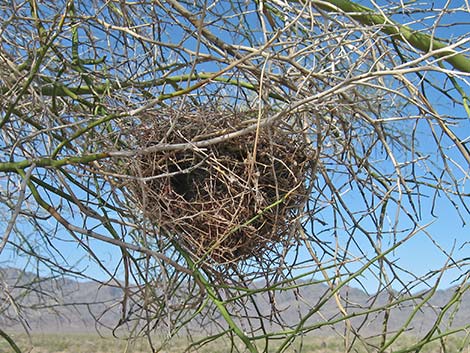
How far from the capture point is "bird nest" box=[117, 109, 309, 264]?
135cm

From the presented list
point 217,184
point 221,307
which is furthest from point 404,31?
point 221,307

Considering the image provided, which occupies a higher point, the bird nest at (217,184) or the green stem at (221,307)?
the bird nest at (217,184)

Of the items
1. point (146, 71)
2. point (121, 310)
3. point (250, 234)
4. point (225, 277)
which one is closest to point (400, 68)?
point (250, 234)

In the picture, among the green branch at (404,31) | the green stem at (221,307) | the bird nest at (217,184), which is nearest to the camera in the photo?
the green stem at (221,307)

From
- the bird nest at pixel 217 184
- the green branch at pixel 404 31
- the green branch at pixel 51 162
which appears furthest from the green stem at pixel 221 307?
the green branch at pixel 404 31

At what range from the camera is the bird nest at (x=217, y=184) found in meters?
1.35

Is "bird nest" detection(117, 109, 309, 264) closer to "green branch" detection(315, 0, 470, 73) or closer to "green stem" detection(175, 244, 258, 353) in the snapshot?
"green stem" detection(175, 244, 258, 353)

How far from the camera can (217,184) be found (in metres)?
1.42

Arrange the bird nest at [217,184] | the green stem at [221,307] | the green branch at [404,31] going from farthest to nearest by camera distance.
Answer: the green branch at [404,31] < the bird nest at [217,184] < the green stem at [221,307]

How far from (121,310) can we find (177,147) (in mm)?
605

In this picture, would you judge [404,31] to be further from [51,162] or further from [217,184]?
[51,162]

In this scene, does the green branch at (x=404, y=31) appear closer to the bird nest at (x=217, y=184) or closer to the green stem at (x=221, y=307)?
the bird nest at (x=217, y=184)

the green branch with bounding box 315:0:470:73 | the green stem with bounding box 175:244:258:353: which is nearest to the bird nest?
the green stem with bounding box 175:244:258:353

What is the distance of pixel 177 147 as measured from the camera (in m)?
1.18
